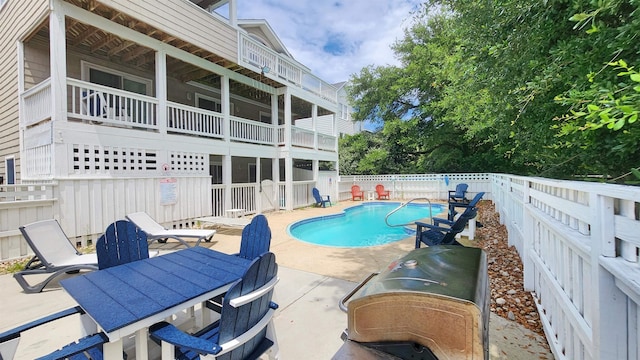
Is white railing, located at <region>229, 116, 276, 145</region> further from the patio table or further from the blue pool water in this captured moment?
the patio table

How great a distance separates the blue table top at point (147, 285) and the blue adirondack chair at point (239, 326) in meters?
Result: 0.17

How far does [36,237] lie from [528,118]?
27.2ft

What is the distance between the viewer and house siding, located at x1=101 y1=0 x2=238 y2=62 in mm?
6594

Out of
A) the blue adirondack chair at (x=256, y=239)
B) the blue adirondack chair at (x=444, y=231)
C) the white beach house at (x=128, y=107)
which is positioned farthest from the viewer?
the white beach house at (x=128, y=107)

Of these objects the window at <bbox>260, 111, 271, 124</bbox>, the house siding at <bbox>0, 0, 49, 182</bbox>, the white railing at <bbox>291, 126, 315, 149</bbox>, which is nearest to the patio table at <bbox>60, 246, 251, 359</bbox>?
the house siding at <bbox>0, 0, 49, 182</bbox>

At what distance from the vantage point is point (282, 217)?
10227 millimetres

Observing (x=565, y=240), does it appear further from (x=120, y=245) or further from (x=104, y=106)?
(x=104, y=106)

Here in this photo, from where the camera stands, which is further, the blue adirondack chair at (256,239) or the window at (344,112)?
the window at (344,112)

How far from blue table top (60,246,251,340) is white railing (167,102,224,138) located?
640 cm

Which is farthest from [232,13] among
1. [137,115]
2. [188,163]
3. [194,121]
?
[188,163]

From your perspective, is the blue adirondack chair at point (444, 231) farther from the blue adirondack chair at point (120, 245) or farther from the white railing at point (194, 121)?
the white railing at point (194, 121)

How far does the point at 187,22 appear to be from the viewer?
301 inches

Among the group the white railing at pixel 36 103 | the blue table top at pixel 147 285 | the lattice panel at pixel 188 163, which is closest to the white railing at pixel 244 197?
the lattice panel at pixel 188 163

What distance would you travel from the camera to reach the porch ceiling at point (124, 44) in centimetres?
652
